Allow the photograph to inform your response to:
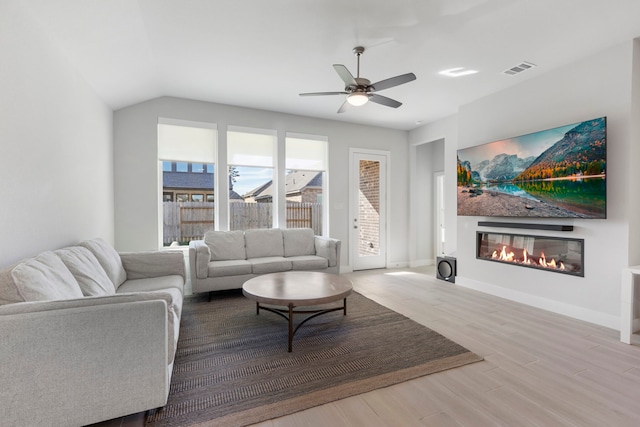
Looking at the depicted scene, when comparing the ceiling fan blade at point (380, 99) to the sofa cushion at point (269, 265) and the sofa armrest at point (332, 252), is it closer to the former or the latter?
the sofa armrest at point (332, 252)

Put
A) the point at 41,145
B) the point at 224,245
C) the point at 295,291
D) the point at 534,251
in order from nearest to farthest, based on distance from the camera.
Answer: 1. the point at 41,145
2. the point at 295,291
3. the point at 534,251
4. the point at 224,245

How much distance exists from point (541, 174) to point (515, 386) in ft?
8.71

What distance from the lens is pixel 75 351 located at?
5.24 feet

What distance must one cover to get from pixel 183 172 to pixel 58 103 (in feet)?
6.99

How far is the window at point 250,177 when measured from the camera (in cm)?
511

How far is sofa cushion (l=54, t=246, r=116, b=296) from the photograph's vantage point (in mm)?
2318

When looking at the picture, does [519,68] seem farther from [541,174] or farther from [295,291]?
[295,291]

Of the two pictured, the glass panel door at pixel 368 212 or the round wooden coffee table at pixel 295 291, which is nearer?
the round wooden coffee table at pixel 295 291

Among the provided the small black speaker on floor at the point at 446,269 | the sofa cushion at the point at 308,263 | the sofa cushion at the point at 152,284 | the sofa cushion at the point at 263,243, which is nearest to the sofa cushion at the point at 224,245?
the sofa cushion at the point at 263,243

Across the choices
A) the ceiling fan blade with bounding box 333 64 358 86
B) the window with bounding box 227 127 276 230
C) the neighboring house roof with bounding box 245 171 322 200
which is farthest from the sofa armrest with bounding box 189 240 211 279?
the ceiling fan blade with bounding box 333 64 358 86

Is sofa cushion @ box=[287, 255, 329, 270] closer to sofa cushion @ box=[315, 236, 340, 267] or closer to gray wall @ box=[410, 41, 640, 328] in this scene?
sofa cushion @ box=[315, 236, 340, 267]

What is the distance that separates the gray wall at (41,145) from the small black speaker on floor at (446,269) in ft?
16.8

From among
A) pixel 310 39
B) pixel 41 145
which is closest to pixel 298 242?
pixel 310 39

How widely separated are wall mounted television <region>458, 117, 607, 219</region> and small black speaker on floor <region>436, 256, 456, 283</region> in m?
0.87
